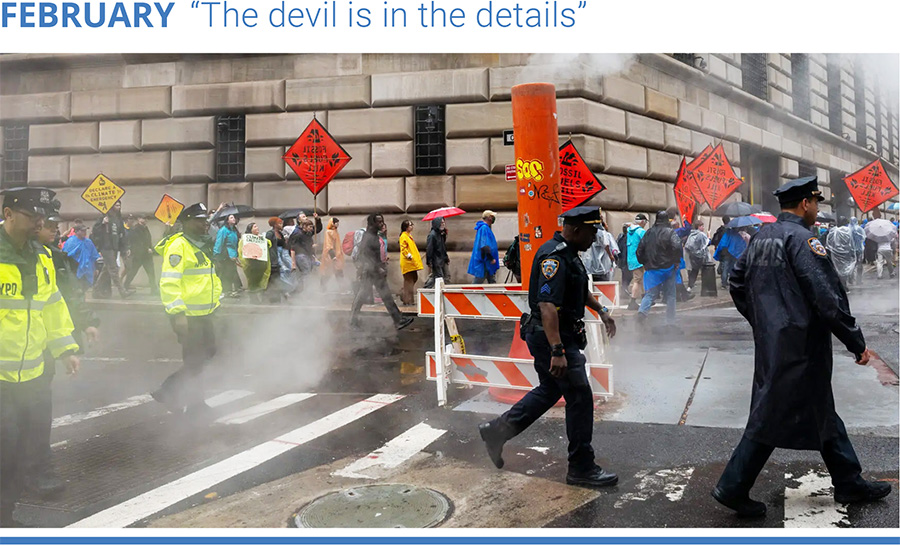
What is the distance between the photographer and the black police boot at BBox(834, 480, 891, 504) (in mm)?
3709

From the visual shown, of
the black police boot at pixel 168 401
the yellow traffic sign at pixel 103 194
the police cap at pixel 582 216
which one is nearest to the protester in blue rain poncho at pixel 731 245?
the police cap at pixel 582 216

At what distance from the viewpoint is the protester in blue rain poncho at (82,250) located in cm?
1352

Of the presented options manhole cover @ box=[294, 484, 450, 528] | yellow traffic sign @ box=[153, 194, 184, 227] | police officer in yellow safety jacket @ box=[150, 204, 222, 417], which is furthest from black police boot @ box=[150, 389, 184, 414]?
yellow traffic sign @ box=[153, 194, 184, 227]

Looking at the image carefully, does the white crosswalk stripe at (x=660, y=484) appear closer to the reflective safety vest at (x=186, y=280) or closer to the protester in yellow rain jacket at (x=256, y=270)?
the reflective safety vest at (x=186, y=280)

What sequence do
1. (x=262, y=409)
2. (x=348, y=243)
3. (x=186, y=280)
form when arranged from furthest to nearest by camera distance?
(x=348, y=243), (x=262, y=409), (x=186, y=280)

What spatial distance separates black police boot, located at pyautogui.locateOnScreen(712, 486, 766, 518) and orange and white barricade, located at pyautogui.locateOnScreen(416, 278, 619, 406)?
1.99 m

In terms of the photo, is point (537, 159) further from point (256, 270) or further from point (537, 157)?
point (256, 270)

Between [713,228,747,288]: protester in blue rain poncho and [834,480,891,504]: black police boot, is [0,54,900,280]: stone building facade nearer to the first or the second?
[713,228,747,288]: protester in blue rain poncho


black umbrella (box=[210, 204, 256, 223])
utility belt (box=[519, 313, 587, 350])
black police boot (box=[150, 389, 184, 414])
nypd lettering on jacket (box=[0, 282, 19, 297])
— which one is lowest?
black police boot (box=[150, 389, 184, 414])

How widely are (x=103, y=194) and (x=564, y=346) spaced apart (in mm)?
12945

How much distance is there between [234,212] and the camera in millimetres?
13914

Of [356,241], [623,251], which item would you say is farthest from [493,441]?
[623,251]
